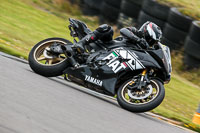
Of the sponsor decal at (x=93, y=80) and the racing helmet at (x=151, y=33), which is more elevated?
the racing helmet at (x=151, y=33)

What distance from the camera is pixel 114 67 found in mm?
5824

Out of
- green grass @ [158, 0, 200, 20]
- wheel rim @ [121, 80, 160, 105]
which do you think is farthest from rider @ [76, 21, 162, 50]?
green grass @ [158, 0, 200, 20]

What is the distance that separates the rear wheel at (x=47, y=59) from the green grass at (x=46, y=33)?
1297 mm

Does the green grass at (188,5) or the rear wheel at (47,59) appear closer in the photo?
the rear wheel at (47,59)

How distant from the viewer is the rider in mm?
5801

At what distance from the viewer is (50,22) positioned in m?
14.0

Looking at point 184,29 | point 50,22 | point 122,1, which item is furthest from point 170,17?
point 50,22

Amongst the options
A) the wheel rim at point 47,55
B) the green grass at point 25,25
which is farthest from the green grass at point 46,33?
the wheel rim at point 47,55

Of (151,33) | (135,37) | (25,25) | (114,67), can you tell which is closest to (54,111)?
(114,67)

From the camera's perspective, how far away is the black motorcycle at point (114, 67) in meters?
5.55

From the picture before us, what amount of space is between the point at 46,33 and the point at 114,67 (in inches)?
257

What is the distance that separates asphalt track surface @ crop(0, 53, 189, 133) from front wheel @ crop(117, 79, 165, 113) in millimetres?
122

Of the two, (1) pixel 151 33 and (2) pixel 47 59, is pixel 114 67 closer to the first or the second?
(1) pixel 151 33

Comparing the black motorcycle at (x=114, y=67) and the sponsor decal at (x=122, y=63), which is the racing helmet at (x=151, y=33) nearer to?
the black motorcycle at (x=114, y=67)
